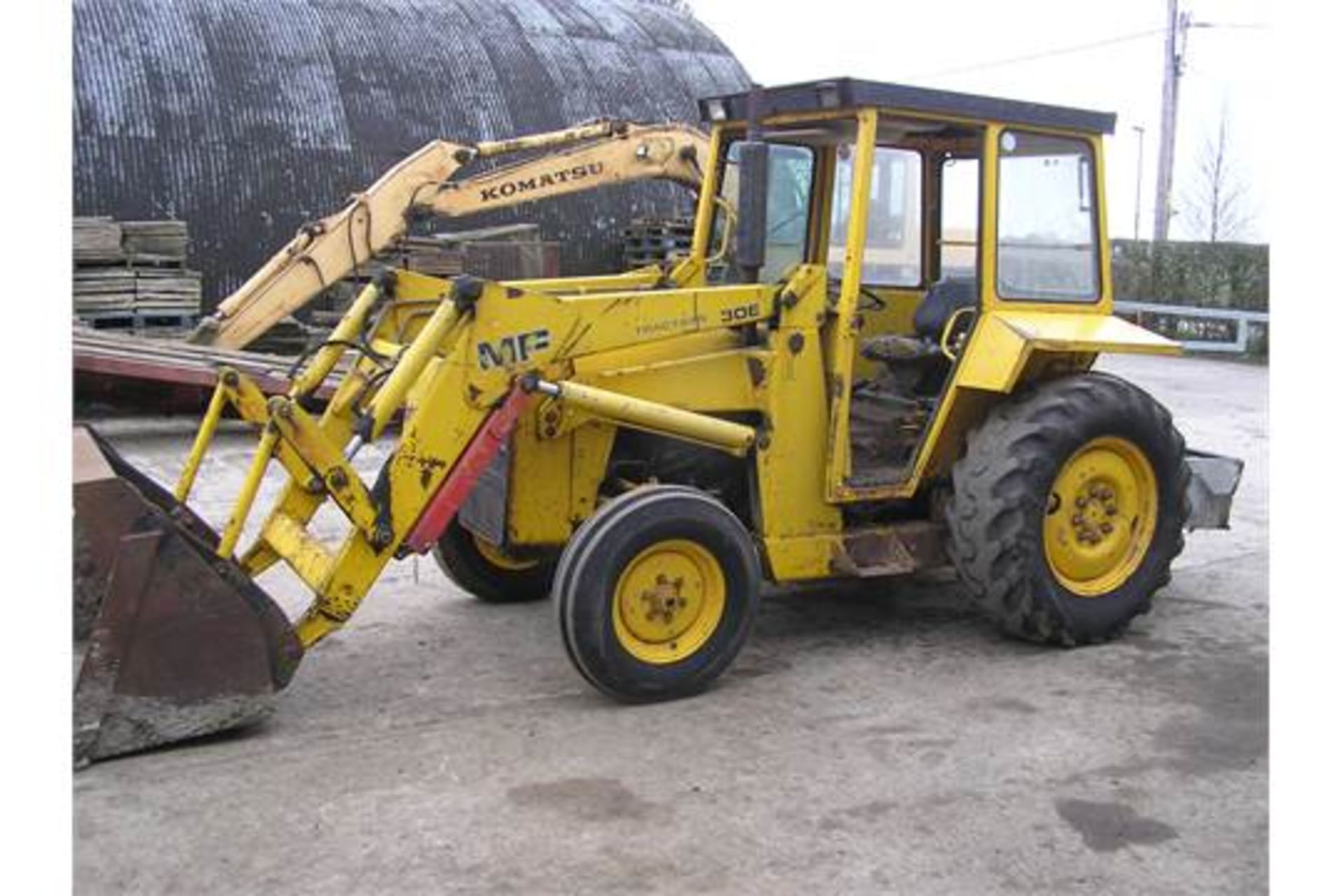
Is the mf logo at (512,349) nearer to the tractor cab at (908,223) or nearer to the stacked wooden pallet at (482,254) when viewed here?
the tractor cab at (908,223)

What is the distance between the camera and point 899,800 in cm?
443

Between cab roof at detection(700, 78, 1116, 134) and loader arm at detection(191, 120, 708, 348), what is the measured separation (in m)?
4.04

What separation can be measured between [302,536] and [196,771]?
98 cm

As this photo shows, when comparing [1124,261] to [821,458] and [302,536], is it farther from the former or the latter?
[302,536]

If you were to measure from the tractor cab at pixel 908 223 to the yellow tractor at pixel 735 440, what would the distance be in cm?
2

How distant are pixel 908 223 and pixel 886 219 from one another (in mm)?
244

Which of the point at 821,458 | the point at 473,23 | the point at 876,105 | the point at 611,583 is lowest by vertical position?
the point at 611,583

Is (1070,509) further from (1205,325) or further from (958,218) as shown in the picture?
(1205,325)

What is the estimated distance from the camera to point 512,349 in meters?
5.20

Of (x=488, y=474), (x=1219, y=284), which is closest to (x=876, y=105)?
(x=488, y=474)

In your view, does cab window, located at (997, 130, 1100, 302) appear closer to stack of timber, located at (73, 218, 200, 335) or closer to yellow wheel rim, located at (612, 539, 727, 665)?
yellow wheel rim, located at (612, 539, 727, 665)

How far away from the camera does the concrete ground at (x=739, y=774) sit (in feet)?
13.0

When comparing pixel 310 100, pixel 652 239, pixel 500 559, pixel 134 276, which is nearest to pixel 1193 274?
pixel 652 239

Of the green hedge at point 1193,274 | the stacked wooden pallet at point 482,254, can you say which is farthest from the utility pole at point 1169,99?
the stacked wooden pallet at point 482,254
